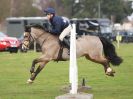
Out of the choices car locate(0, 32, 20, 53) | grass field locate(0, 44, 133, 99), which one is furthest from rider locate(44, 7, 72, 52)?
A: car locate(0, 32, 20, 53)

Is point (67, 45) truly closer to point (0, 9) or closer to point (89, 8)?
point (0, 9)

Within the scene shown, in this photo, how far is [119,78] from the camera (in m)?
19.6

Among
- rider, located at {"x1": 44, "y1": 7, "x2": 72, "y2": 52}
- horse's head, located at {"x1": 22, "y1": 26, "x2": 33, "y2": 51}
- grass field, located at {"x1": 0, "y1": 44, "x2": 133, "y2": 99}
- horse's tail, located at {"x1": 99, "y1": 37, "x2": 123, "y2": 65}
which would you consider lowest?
grass field, located at {"x1": 0, "y1": 44, "x2": 133, "y2": 99}

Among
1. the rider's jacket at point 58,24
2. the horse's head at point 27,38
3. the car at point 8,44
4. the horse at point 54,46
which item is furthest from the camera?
the car at point 8,44

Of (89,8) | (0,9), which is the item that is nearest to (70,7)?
(89,8)

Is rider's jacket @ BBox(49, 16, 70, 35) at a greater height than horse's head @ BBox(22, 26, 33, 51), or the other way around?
rider's jacket @ BBox(49, 16, 70, 35)

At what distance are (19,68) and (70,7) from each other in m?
97.4

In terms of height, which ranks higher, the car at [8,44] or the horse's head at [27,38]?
the horse's head at [27,38]

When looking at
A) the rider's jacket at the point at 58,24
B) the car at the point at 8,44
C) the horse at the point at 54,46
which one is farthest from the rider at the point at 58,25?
the car at the point at 8,44

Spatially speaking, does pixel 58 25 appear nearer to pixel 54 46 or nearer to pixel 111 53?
pixel 54 46

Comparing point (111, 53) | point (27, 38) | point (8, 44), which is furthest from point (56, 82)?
point (8, 44)

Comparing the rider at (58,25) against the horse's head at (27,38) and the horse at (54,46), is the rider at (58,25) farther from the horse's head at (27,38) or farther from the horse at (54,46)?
the horse's head at (27,38)

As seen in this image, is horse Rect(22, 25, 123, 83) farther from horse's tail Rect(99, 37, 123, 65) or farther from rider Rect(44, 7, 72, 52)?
horse's tail Rect(99, 37, 123, 65)

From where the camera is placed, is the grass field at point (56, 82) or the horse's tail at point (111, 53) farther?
the horse's tail at point (111, 53)
